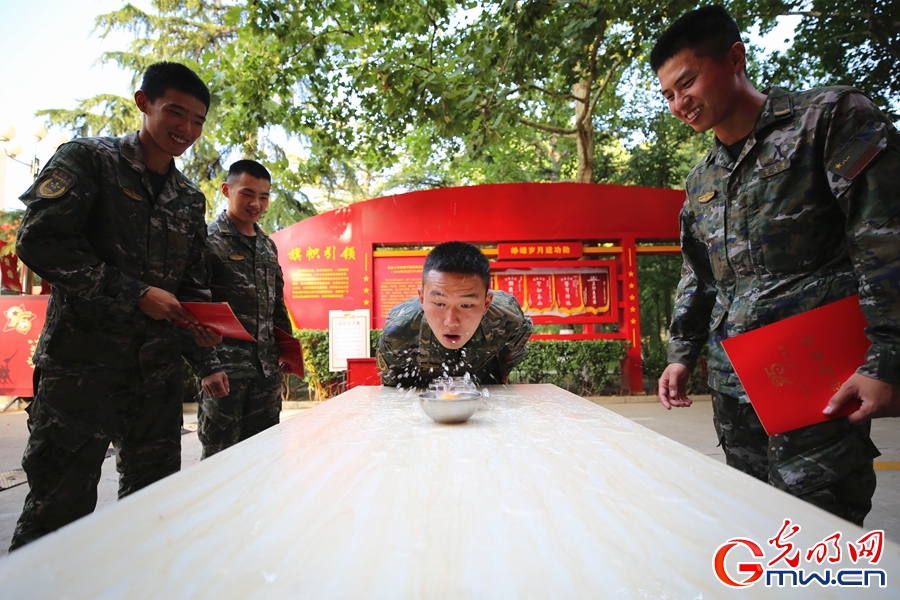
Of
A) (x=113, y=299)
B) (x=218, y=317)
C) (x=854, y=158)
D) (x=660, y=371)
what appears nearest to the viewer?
(x=854, y=158)

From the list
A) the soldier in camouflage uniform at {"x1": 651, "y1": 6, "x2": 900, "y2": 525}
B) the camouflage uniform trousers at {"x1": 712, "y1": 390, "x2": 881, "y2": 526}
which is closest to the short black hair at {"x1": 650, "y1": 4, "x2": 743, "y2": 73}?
the soldier in camouflage uniform at {"x1": 651, "y1": 6, "x2": 900, "y2": 525}

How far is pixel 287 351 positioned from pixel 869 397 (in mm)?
2533

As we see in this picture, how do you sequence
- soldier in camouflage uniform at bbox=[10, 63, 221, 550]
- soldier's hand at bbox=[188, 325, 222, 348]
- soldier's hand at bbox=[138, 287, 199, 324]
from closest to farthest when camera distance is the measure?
soldier in camouflage uniform at bbox=[10, 63, 221, 550] < soldier's hand at bbox=[138, 287, 199, 324] < soldier's hand at bbox=[188, 325, 222, 348]

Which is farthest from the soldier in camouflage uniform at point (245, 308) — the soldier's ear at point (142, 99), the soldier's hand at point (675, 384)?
the soldier's hand at point (675, 384)

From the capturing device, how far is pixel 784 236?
1.44 m

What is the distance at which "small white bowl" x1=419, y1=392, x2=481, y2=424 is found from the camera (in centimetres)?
152

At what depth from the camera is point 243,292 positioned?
2662mm

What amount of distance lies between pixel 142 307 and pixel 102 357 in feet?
0.72

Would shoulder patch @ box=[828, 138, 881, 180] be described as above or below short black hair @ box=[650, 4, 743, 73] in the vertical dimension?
below

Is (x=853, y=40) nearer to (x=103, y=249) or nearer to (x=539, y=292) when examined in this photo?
(x=539, y=292)

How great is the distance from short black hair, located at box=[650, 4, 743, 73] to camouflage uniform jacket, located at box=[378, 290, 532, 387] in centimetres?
138

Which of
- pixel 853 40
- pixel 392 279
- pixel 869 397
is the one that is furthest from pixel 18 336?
pixel 853 40

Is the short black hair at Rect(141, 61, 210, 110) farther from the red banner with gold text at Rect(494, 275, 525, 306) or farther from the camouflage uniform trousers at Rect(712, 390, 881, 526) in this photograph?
the red banner with gold text at Rect(494, 275, 525, 306)

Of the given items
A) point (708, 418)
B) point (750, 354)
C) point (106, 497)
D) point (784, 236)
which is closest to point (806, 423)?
point (750, 354)
